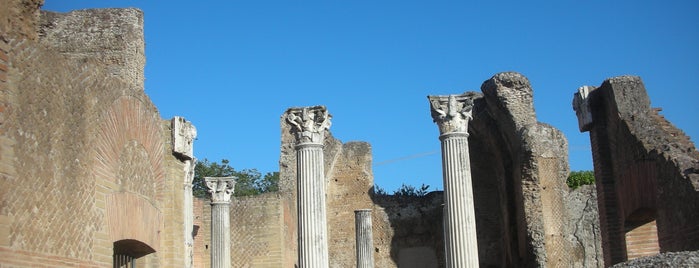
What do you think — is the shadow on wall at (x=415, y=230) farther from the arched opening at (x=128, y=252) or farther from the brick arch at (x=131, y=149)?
the arched opening at (x=128, y=252)

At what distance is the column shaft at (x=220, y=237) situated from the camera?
2267cm

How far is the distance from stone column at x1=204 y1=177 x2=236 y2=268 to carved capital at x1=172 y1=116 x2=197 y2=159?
428 inches

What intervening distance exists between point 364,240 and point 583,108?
37.5ft

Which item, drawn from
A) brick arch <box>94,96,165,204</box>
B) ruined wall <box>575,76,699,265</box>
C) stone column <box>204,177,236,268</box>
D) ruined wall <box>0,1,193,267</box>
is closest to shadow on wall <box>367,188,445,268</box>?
stone column <box>204,177,236,268</box>

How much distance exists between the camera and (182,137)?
11.8 m


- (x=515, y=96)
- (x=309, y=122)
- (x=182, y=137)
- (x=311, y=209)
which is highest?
(x=515, y=96)

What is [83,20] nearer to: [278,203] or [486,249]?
[278,203]

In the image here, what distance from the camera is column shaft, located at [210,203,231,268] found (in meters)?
22.7

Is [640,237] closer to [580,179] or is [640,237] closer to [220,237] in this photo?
[220,237]

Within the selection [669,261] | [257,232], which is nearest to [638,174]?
[669,261]

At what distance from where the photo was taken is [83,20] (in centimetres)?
1673

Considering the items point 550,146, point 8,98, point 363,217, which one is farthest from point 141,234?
point 363,217

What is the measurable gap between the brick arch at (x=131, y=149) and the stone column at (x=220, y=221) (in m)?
11.7

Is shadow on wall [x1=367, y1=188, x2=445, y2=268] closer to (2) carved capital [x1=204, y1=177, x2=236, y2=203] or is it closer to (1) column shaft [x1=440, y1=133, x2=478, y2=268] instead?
(2) carved capital [x1=204, y1=177, x2=236, y2=203]
